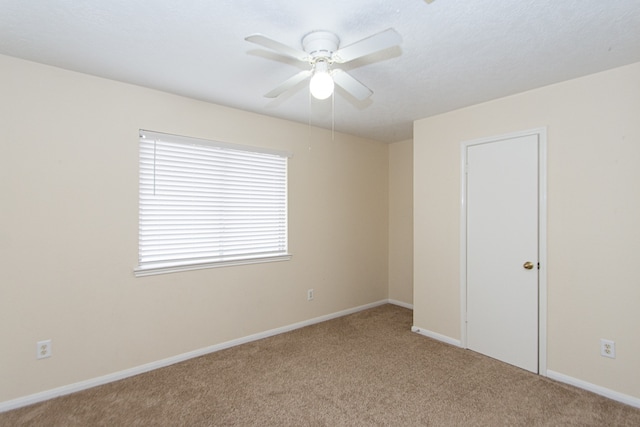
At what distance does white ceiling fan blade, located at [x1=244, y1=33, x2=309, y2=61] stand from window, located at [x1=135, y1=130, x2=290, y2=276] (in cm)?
164

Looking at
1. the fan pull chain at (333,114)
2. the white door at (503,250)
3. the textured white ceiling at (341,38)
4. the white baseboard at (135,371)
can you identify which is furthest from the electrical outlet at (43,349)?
the white door at (503,250)

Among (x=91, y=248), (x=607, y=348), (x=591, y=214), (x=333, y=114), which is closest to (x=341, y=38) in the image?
(x=333, y=114)

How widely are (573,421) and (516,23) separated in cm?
250

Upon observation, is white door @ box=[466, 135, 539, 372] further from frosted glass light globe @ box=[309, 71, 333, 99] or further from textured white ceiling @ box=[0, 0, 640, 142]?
frosted glass light globe @ box=[309, 71, 333, 99]

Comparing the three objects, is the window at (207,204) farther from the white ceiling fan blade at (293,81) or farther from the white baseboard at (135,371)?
the white ceiling fan blade at (293,81)

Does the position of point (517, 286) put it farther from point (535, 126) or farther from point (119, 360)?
point (119, 360)

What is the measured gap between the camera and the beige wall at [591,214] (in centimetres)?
235

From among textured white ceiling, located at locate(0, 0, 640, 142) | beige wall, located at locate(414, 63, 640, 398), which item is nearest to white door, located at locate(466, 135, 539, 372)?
beige wall, located at locate(414, 63, 640, 398)

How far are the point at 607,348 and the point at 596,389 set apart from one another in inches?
12.8

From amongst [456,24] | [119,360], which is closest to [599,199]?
[456,24]

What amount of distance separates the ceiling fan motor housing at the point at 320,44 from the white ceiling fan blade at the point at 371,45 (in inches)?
3.3

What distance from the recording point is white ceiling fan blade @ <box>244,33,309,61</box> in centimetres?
158

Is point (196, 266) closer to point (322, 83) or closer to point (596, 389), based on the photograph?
point (322, 83)

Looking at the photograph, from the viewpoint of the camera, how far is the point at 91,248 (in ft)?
8.44
